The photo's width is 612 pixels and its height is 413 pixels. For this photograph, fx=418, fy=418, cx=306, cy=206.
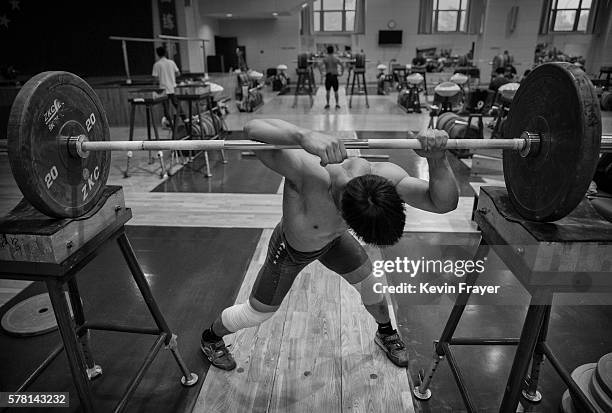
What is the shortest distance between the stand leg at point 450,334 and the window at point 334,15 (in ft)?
67.2

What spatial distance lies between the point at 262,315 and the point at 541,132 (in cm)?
138

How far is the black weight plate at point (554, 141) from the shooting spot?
124cm

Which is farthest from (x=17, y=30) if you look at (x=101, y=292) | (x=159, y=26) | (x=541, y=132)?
(x=541, y=132)

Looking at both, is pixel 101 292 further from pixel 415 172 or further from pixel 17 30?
pixel 17 30

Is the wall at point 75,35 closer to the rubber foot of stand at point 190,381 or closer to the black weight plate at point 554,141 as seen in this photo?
the rubber foot of stand at point 190,381

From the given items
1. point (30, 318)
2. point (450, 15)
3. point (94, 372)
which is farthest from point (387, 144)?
point (450, 15)

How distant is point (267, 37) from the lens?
1789 cm

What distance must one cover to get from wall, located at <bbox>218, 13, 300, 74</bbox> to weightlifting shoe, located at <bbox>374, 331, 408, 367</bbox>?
17292 mm

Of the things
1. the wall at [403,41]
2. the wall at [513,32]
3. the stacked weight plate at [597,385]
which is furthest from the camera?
the wall at [403,41]

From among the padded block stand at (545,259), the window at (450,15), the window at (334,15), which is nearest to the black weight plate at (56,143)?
the padded block stand at (545,259)

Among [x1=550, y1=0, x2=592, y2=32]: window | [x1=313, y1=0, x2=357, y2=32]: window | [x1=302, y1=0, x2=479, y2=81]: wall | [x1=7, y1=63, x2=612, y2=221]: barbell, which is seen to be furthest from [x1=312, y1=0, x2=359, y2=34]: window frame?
[x1=7, y1=63, x2=612, y2=221]: barbell

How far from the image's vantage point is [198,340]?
2400 millimetres

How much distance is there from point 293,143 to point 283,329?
138 cm

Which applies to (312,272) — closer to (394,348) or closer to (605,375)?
(394,348)
